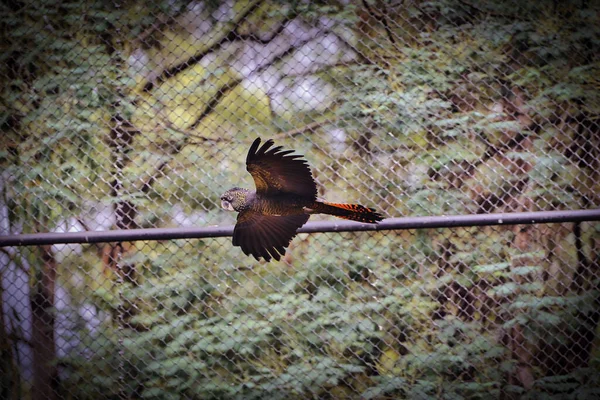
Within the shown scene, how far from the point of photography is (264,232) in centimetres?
139

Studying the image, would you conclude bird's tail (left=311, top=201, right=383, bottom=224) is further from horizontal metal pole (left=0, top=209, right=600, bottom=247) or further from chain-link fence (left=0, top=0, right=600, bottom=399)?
chain-link fence (left=0, top=0, right=600, bottom=399)

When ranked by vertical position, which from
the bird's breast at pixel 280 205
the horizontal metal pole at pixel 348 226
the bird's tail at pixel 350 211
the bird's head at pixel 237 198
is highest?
the bird's head at pixel 237 198

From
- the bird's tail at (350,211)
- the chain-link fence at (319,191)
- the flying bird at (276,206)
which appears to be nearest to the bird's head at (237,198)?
the flying bird at (276,206)

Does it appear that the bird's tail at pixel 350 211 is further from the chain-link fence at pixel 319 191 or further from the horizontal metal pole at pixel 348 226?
the chain-link fence at pixel 319 191

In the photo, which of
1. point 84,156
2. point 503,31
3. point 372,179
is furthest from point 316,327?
point 503,31

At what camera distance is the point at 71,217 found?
91.0 inches

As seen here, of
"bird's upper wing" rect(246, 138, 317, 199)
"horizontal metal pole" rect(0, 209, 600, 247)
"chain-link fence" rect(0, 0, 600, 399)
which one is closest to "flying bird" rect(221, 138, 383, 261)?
"bird's upper wing" rect(246, 138, 317, 199)

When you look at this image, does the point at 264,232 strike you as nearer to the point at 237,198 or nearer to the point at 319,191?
the point at 237,198

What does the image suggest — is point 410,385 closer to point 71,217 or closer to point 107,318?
point 107,318

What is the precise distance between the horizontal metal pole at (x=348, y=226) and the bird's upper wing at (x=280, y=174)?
39cm

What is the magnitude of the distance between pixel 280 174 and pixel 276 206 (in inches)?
2.9

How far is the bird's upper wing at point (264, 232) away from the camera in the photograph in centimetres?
138

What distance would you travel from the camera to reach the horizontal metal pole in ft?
5.80

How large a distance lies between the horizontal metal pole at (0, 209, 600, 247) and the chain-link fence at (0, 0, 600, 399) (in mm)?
368
